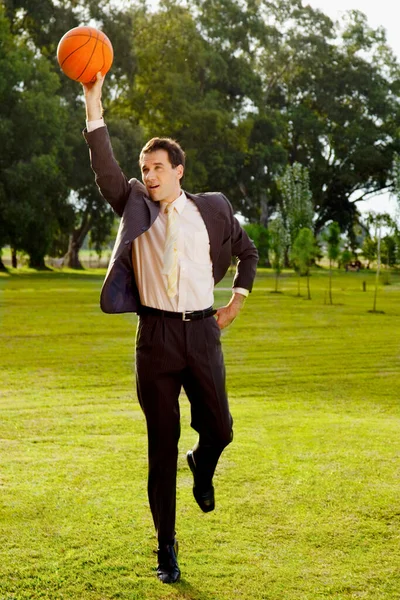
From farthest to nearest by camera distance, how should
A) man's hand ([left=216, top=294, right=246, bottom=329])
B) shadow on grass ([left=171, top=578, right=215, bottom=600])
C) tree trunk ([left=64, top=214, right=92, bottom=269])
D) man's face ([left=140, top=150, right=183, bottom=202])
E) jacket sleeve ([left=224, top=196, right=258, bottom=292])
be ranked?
tree trunk ([left=64, top=214, right=92, bottom=269]) → jacket sleeve ([left=224, top=196, right=258, bottom=292]) → man's hand ([left=216, top=294, right=246, bottom=329]) → man's face ([left=140, top=150, right=183, bottom=202]) → shadow on grass ([left=171, top=578, right=215, bottom=600])

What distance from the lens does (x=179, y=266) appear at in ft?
14.3

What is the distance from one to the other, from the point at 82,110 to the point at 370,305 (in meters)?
24.7

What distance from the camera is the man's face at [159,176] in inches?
174

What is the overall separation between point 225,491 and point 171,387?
1978mm

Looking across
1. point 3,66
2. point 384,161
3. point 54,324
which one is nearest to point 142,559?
point 54,324

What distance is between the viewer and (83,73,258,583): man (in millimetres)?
4316

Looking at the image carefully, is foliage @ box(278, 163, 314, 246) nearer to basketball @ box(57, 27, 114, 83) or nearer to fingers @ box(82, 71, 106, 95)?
basketball @ box(57, 27, 114, 83)

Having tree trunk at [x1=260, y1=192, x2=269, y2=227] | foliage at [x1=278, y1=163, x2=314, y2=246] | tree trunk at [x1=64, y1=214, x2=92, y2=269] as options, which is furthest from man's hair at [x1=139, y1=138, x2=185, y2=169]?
tree trunk at [x1=260, y1=192, x2=269, y2=227]

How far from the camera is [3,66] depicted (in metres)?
43.7

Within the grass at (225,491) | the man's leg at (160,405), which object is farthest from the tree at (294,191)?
the man's leg at (160,405)

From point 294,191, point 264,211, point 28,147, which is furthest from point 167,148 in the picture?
point 264,211

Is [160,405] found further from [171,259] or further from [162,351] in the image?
[171,259]

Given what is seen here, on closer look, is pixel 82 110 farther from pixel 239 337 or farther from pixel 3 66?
pixel 239 337

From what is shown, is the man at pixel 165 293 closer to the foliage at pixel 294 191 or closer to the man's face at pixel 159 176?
the man's face at pixel 159 176
